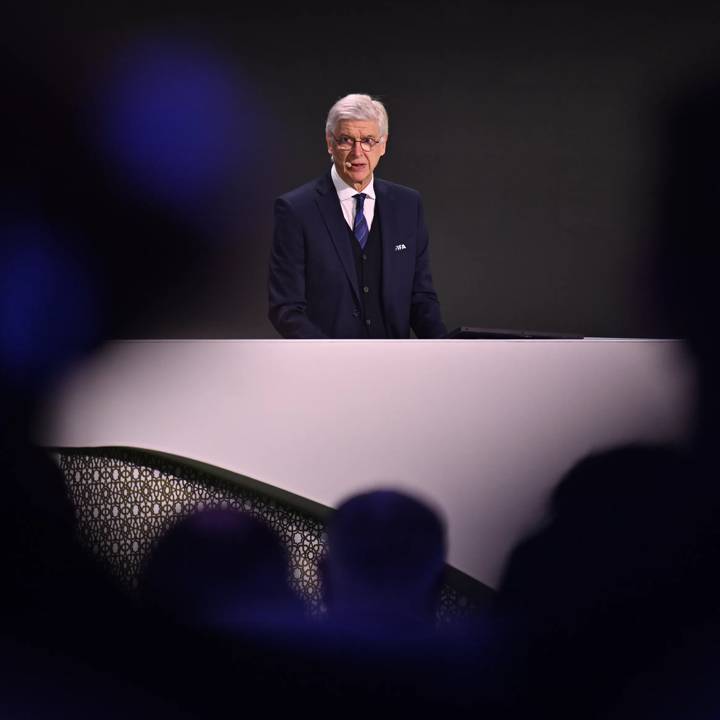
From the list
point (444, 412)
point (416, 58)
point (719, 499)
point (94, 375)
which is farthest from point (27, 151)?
point (719, 499)

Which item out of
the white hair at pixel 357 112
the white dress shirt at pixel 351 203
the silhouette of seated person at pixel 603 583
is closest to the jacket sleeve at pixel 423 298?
the white dress shirt at pixel 351 203

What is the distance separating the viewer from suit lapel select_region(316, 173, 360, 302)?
6.69ft

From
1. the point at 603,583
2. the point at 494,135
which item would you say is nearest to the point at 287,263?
the point at 603,583

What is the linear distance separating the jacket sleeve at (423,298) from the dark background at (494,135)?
1.72 meters

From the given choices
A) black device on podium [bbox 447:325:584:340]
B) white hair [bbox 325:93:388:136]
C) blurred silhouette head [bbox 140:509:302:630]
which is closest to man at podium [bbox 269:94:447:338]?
white hair [bbox 325:93:388:136]

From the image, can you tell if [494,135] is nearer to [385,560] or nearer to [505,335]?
[505,335]

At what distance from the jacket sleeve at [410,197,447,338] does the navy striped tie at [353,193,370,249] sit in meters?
0.14

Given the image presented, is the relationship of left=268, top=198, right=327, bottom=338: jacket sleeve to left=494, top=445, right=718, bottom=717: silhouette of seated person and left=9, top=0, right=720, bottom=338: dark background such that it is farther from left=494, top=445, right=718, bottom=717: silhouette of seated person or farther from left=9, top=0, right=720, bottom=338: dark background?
left=9, top=0, right=720, bottom=338: dark background

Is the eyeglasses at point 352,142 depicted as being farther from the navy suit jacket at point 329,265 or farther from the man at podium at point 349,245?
the navy suit jacket at point 329,265

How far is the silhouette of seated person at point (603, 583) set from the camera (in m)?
1.20

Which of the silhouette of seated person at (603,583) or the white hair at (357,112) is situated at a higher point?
the white hair at (357,112)

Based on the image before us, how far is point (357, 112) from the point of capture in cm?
201

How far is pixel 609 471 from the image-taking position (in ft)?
3.96

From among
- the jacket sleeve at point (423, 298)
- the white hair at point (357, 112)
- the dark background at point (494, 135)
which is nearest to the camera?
the white hair at point (357, 112)
